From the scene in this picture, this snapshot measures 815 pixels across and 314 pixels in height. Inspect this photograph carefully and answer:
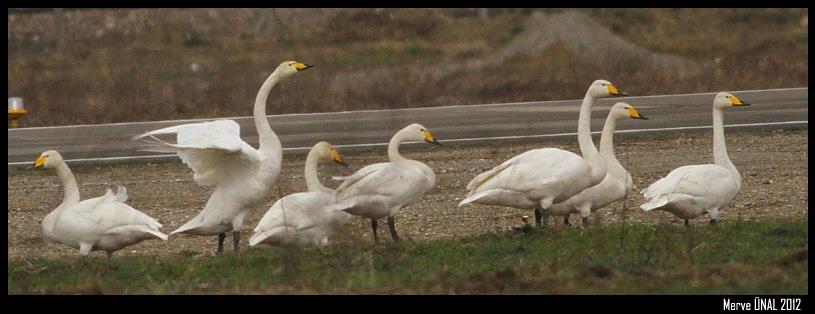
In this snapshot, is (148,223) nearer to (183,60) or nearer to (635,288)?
(635,288)

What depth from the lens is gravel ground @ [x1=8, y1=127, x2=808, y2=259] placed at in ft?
45.1

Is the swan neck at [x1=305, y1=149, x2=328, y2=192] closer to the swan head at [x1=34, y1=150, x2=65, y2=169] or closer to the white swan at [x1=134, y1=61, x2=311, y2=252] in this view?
the white swan at [x1=134, y1=61, x2=311, y2=252]

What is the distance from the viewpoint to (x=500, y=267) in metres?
9.77

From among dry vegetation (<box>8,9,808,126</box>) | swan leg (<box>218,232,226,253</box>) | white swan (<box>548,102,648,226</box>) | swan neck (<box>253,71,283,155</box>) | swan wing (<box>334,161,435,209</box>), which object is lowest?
swan leg (<box>218,232,226,253</box>)

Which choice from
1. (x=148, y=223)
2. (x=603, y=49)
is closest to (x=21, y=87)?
(x=603, y=49)

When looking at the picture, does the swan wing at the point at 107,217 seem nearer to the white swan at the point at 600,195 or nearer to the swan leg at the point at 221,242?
the swan leg at the point at 221,242

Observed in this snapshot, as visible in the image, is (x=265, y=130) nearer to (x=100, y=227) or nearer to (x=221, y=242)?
(x=221, y=242)

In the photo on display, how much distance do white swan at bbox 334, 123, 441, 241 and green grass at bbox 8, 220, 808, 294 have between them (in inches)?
53.6

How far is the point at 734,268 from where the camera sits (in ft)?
30.3

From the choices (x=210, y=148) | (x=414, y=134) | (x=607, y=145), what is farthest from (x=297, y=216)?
(x=607, y=145)

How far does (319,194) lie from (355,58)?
1708cm

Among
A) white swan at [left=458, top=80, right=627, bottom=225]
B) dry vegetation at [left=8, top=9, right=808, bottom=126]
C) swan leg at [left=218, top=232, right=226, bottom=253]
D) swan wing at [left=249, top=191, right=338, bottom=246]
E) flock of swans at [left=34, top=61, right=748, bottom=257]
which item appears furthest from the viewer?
dry vegetation at [left=8, top=9, right=808, bottom=126]

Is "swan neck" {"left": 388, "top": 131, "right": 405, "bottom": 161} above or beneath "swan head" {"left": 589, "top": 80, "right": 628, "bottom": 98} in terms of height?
beneath

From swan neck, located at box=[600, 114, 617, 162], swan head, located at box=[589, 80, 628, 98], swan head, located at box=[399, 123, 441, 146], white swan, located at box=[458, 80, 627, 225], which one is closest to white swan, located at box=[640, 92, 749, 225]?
white swan, located at box=[458, 80, 627, 225]
